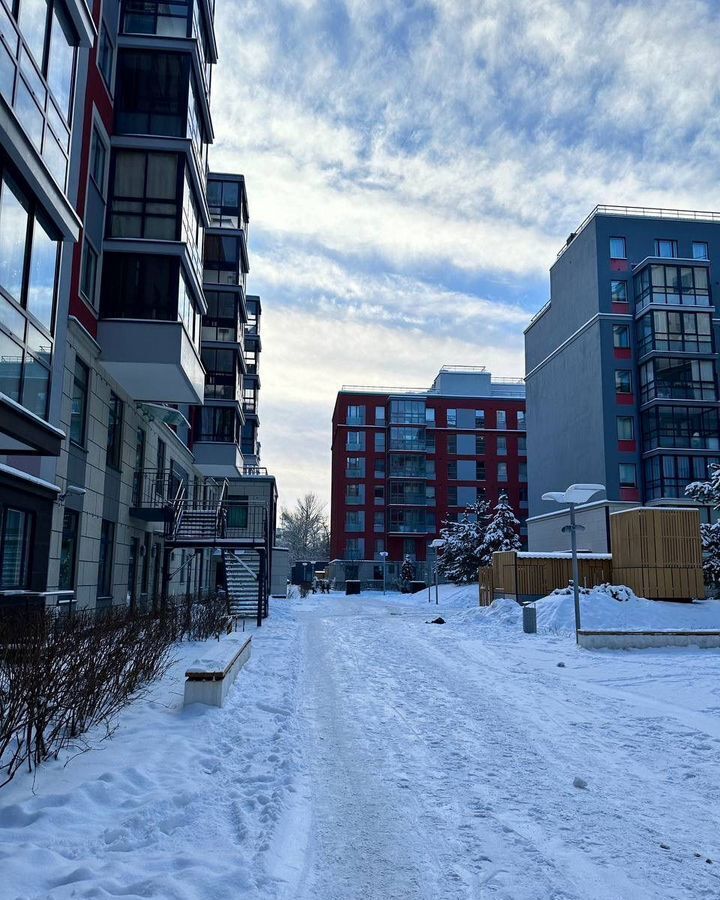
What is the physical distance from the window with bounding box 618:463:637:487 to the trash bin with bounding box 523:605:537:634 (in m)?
24.8

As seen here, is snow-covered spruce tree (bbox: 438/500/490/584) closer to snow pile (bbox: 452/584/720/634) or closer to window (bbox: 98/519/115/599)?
snow pile (bbox: 452/584/720/634)

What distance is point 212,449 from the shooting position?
32.2 meters

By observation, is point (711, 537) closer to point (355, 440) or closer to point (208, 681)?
point (208, 681)

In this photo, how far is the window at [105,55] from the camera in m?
19.1

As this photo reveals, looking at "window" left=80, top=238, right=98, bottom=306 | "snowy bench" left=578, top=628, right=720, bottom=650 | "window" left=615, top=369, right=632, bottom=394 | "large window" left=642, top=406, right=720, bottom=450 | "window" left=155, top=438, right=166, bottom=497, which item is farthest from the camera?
"window" left=615, top=369, right=632, bottom=394

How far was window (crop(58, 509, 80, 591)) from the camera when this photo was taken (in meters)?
16.5

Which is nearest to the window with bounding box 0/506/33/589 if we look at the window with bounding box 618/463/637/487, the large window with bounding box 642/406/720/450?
the window with bounding box 618/463/637/487

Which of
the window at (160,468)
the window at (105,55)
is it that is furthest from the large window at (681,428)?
the window at (105,55)

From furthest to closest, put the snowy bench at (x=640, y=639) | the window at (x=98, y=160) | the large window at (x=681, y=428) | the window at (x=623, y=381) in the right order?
1. the window at (x=623, y=381)
2. the large window at (x=681, y=428)
3. the window at (x=98, y=160)
4. the snowy bench at (x=640, y=639)

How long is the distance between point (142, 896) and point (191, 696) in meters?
5.03

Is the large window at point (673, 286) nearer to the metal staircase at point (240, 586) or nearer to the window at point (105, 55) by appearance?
the metal staircase at point (240, 586)

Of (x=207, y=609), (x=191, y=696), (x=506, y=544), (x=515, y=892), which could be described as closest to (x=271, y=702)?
(x=191, y=696)

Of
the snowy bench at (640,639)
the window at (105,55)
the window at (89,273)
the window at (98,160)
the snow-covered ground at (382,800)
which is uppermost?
the window at (105,55)

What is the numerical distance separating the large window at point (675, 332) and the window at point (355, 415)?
41314 mm
